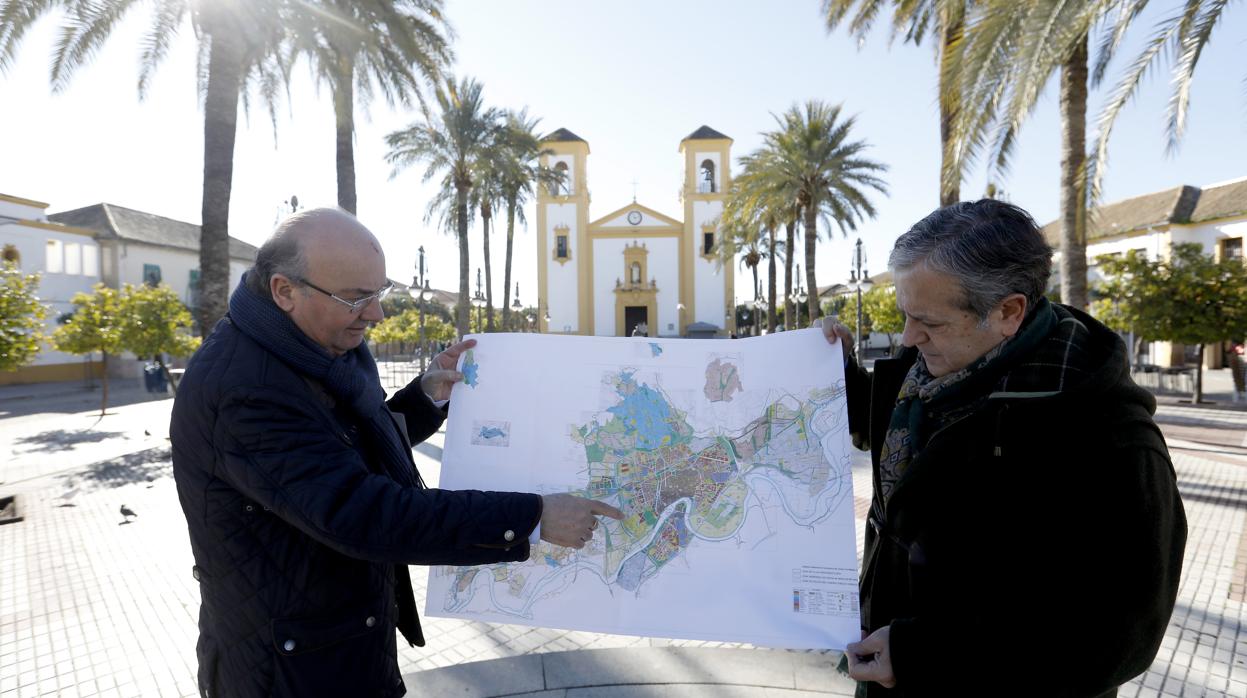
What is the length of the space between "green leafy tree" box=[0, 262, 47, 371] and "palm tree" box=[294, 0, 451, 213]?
410cm

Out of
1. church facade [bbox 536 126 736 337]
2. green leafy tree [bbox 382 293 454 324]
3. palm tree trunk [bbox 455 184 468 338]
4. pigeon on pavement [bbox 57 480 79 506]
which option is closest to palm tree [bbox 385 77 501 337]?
palm tree trunk [bbox 455 184 468 338]

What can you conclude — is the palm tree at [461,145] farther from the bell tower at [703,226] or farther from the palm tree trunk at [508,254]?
the bell tower at [703,226]

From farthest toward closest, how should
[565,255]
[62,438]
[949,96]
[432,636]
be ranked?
[565,255] → [62,438] → [949,96] → [432,636]

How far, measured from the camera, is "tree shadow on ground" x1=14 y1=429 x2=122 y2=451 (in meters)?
11.5

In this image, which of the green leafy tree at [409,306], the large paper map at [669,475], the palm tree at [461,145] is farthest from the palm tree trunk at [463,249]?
the green leafy tree at [409,306]

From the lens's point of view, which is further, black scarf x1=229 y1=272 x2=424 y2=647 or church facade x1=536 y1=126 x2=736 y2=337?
church facade x1=536 y1=126 x2=736 y2=337

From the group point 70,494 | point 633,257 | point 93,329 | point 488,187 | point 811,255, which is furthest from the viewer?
point 633,257

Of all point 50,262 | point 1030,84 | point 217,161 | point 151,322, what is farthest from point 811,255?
point 50,262

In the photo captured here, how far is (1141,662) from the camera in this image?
4.38 feet

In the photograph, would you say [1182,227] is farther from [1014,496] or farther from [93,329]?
[93,329]

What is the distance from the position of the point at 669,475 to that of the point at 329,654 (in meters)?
1.00

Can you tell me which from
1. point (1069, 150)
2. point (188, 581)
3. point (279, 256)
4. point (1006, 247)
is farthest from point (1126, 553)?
point (1069, 150)

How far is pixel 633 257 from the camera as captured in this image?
51188 millimetres

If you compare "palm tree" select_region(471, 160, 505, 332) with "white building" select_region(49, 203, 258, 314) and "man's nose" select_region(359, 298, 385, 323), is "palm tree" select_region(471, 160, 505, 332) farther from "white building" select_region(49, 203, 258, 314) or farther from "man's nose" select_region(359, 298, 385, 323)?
"man's nose" select_region(359, 298, 385, 323)
